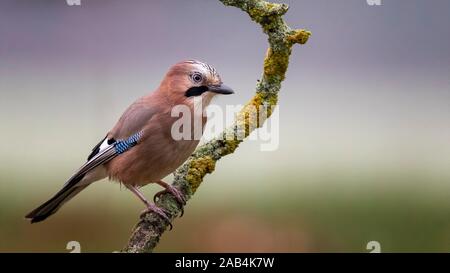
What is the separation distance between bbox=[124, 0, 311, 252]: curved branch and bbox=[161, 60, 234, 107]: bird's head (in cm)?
21

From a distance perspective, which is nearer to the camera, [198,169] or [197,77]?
[197,77]

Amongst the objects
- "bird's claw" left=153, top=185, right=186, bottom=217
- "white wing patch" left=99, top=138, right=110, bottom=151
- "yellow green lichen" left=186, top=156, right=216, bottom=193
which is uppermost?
"white wing patch" left=99, top=138, right=110, bottom=151

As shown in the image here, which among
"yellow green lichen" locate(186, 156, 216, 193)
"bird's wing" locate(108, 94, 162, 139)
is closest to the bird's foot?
"yellow green lichen" locate(186, 156, 216, 193)

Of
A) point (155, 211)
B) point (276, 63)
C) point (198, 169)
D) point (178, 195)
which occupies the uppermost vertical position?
point (276, 63)

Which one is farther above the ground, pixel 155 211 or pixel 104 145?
pixel 104 145

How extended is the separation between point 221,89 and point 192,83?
17cm

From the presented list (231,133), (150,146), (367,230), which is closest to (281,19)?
(231,133)

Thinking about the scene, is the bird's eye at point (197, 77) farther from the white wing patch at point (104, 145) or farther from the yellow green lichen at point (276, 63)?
the white wing patch at point (104, 145)

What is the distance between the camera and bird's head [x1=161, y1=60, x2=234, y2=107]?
13.2ft

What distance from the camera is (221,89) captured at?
399 cm

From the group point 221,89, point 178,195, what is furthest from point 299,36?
point 178,195

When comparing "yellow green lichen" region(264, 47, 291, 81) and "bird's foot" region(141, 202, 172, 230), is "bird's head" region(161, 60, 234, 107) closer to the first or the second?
"yellow green lichen" region(264, 47, 291, 81)

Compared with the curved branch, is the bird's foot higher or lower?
lower

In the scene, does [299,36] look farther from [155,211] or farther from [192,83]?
[155,211]
